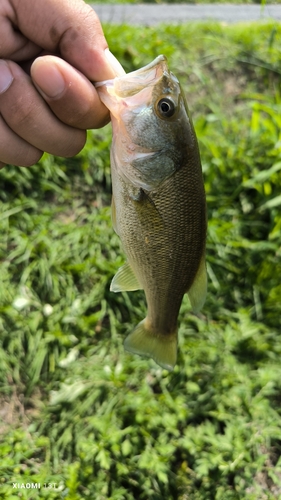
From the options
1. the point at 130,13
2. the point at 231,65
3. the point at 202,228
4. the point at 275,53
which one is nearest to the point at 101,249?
the point at 202,228

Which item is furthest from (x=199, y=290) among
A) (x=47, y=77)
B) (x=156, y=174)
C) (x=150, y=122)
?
(x=47, y=77)

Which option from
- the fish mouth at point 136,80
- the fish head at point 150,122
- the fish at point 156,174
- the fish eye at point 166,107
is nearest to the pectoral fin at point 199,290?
the fish at point 156,174

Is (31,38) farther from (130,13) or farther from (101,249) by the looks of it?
(130,13)

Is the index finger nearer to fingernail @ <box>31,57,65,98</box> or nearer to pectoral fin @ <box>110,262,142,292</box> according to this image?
fingernail @ <box>31,57,65,98</box>

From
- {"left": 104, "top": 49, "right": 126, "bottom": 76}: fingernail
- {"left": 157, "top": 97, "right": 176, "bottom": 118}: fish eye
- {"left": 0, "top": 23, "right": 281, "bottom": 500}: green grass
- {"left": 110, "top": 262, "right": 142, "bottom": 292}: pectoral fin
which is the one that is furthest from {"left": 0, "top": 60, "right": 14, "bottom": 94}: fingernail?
{"left": 0, "top": 23, "right": 281, "bottom": 500}: green grass

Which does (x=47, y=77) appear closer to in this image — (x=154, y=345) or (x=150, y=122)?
(x=150, y=122)

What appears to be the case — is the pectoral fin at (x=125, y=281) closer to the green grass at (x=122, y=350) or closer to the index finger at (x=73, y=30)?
the index finger at (x=73, y=30)
